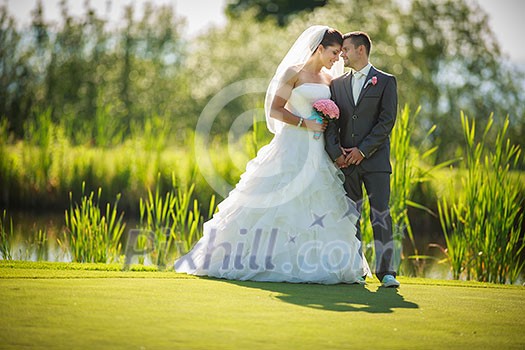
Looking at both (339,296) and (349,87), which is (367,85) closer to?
(349,87)

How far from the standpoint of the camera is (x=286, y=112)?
19.2ft

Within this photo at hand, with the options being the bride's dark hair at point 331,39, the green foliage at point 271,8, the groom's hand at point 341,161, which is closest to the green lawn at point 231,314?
the groom's hand at point 341,161

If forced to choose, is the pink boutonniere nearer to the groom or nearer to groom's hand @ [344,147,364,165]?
the groom

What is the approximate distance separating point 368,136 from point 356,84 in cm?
43

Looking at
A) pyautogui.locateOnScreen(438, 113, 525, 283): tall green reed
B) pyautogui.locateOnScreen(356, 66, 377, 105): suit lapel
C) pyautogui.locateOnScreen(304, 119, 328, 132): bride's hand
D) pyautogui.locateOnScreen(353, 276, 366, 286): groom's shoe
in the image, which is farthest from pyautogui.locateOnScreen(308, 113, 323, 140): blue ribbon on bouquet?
pyautogui.locateOnScreen(438, 113, 525, 283): tall green reed

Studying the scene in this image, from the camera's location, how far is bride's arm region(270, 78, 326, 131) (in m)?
5.81

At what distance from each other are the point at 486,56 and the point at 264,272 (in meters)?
20.1

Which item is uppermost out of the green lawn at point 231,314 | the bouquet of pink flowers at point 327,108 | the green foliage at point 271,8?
the green foliage at point 271,8

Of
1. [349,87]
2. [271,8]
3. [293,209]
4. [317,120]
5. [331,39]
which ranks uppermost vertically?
[271,8]

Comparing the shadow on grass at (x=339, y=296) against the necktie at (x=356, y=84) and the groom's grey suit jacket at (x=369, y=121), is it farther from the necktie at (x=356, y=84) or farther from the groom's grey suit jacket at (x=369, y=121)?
the necktie at (x=356, y=84)

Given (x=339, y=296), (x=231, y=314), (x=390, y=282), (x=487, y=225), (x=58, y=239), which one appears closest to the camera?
(x=231, y=314)

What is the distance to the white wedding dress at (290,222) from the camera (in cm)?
564

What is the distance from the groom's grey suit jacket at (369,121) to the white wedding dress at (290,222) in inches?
5.1

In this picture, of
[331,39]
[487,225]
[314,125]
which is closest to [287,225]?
[314,125]
